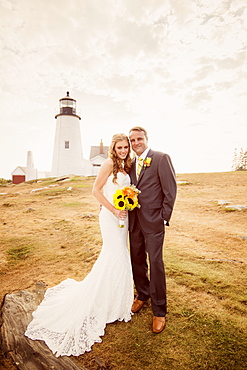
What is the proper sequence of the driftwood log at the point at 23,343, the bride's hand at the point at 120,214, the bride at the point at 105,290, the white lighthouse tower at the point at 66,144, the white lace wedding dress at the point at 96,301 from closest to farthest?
the driftwood log at the point at 23,343 → the white lace wedding dress at the point at 96,301 → the bride at the point at 105,290 → the bride's hand at the point at 120,214 → the white lighthouse tower at the point at 66,144

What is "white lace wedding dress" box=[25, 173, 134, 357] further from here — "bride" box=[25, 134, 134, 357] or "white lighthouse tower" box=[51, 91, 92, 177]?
"white lighthouse tower" box=[51, 91, 92, 177]

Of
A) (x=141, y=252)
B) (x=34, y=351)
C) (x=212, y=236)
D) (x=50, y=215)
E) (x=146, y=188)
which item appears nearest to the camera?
(x=34, y=351)

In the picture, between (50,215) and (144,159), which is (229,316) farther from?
(50,215)

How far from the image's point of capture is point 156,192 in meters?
3.58

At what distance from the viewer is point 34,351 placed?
3.06m

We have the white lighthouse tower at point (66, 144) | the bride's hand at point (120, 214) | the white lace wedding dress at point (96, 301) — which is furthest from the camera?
the white lighthouse tower at point (66, 144)

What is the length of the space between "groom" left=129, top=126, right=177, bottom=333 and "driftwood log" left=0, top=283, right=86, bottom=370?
1.45 m

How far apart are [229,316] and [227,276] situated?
4.49 ft

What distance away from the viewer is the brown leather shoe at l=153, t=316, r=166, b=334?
3334mm

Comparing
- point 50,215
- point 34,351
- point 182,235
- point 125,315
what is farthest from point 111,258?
point 50,215

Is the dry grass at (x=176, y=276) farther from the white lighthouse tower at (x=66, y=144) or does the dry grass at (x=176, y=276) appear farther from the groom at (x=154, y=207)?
the white lighthouse tower at (x=66, y=144)

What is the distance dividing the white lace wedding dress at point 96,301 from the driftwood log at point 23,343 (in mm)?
129

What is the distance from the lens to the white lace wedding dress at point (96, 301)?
131 inches

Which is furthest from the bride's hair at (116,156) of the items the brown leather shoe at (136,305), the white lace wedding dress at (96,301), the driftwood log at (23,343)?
the driftwood log at (23,343)
